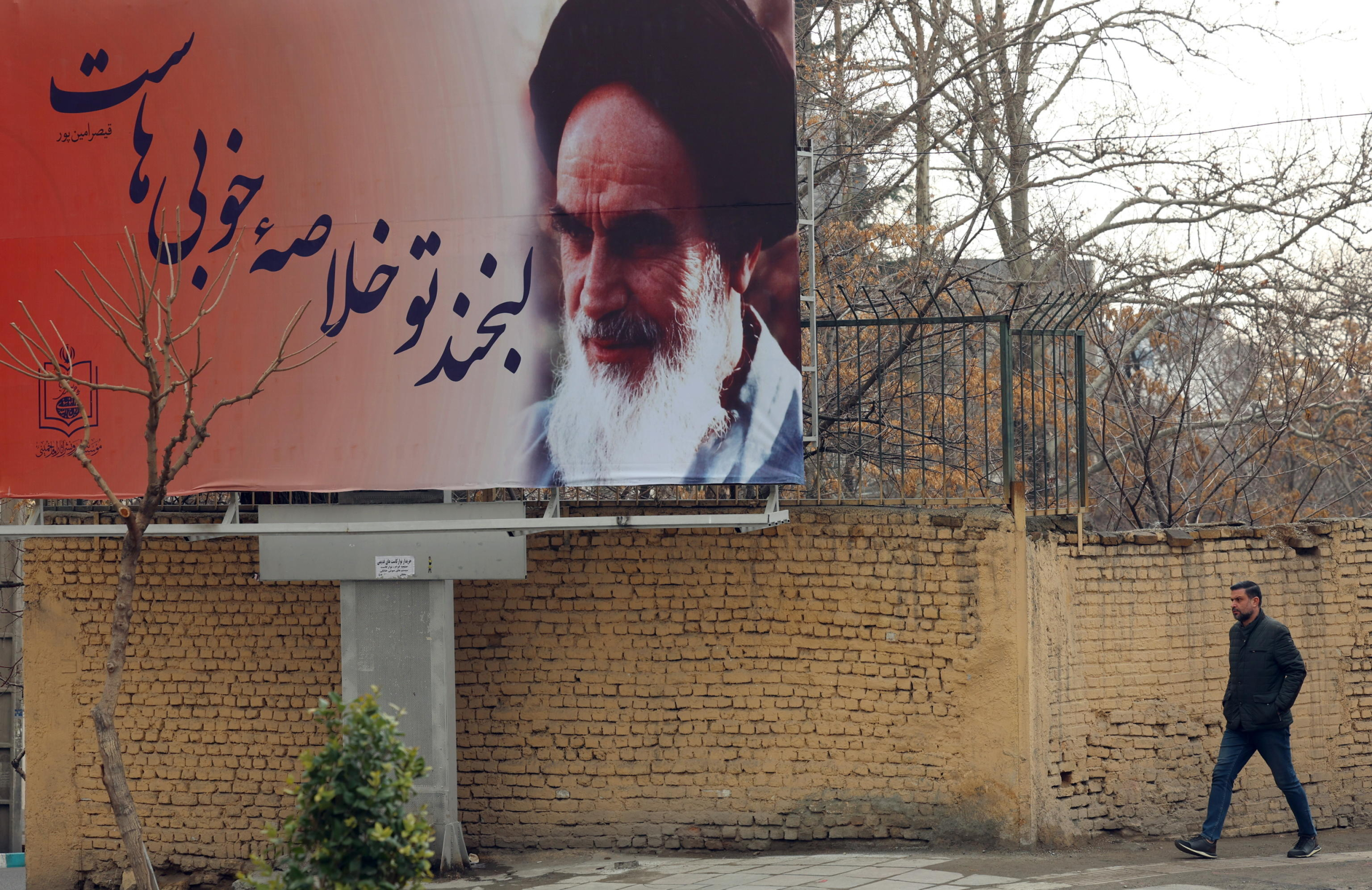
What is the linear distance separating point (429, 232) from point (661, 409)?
1.66 meters

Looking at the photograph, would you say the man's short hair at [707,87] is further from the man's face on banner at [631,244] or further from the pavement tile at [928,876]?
the pavement tile at [928,876]

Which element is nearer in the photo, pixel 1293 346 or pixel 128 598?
pixel 128 598

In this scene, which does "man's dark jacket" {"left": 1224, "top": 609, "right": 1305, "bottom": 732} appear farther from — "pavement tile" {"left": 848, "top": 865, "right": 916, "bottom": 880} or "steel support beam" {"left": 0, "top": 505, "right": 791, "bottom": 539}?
"steel support beam" {"left": 0, "top": 505, "right": 791, "bottom": 539}

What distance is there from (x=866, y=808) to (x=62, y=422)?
17.0 ft

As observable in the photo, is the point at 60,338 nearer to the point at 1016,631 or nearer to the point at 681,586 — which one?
the point at 681,586

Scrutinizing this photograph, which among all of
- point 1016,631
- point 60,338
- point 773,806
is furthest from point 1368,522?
point 60,338

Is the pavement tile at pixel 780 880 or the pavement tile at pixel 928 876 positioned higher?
the pavement tile at pixel 928 876

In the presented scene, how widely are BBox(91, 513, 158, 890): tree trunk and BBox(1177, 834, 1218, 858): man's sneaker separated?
520 cm

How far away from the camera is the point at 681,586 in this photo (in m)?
6.99

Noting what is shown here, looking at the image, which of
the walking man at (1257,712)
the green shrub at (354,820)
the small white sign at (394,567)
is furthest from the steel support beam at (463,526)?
the walking man at (1257,712)

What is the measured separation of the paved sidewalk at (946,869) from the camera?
228 inches

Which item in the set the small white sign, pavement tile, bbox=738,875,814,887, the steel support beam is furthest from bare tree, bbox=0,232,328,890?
pavement tile, bbox=738,875,814,887

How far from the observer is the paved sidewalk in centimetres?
579

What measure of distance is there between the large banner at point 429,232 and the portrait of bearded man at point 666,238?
1cm
